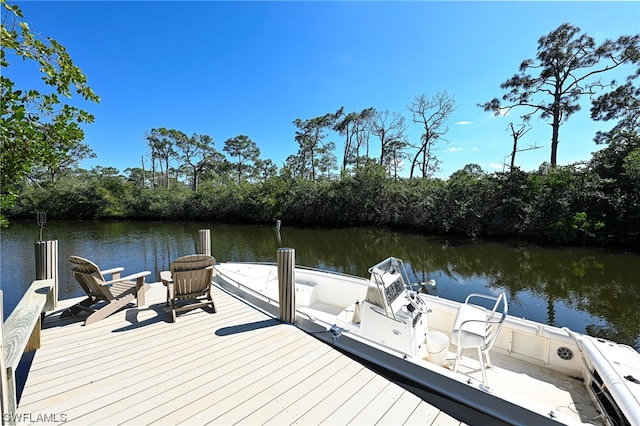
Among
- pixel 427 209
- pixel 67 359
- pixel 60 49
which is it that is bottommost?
pixel 67 359

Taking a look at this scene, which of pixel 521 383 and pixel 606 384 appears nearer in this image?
pixel 606 384

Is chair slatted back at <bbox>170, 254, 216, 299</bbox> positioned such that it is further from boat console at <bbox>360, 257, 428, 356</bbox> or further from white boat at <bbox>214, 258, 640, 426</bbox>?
boat console at <bbox>360, 257, 428, 356</bbox>

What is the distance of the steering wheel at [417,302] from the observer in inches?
133

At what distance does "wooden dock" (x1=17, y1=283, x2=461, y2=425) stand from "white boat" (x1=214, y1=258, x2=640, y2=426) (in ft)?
1.56

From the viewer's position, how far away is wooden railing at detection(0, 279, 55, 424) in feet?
3.96

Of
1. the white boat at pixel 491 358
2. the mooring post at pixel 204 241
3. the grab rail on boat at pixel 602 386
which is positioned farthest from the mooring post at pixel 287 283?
the grab rail on boat at pixel 602 386

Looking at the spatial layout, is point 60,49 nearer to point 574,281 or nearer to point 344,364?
point 344,364

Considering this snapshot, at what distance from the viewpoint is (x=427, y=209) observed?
1694 cm

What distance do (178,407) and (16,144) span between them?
2551 mm

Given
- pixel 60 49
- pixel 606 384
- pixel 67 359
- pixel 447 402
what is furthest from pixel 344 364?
pixel 60 49

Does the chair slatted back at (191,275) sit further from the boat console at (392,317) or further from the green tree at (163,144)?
the green tree at (163,144)

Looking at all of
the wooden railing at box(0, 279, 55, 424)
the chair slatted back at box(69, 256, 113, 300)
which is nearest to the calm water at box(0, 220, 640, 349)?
the chair slatted back at box(69, 256, 113, 300)

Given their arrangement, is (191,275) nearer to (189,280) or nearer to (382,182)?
(189,280)

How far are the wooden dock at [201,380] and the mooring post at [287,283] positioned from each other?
0.58 ft
